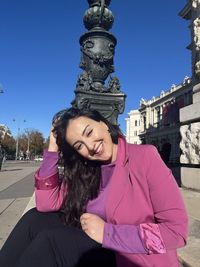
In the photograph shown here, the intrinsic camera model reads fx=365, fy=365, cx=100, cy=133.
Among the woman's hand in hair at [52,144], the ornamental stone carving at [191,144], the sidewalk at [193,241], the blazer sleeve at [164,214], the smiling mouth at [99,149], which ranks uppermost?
the ornamental stone carving at [191,144]

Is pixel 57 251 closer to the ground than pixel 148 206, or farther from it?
closer to the ground

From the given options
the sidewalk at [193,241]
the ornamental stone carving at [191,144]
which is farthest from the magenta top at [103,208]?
the ornamental stone carving at [191,144]

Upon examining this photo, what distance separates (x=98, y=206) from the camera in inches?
80.3

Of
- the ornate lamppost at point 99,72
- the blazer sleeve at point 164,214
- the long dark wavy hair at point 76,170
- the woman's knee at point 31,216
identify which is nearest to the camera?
the blazer sleeve at point 164,214

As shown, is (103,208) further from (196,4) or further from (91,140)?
(196,4)

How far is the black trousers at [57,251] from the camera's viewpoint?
1.89 meters

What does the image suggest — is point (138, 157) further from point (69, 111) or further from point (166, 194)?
point (69, 111)

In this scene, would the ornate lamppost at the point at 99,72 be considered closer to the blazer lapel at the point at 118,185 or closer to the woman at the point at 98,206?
the woman at the point at 98,206

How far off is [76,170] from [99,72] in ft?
12.4

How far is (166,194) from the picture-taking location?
1652mm

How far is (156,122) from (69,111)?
73554 millimetres

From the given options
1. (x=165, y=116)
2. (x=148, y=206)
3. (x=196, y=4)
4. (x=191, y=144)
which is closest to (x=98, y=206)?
(x=148, y=206)

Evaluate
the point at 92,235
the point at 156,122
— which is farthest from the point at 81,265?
the point at 156,122

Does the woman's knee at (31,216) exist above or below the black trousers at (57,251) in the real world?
above
